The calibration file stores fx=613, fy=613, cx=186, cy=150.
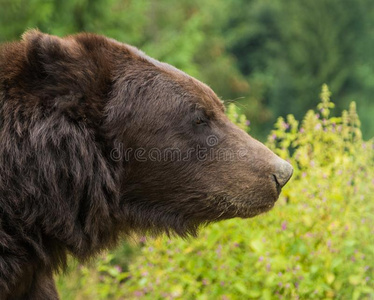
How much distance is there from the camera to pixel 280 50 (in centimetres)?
3878

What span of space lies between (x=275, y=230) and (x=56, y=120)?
2470 mm

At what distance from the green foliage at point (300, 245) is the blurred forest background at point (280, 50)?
17025 mm

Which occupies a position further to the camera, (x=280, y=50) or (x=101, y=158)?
(x=280, y=50)

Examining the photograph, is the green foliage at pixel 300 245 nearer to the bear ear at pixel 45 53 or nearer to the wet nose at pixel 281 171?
the wet nose at pixel 281 171

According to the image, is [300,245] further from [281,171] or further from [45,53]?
[45,53]

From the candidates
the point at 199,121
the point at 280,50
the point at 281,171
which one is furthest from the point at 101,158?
the point at 280,50

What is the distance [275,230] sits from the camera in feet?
16.3

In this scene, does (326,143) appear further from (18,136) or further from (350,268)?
(18,136)

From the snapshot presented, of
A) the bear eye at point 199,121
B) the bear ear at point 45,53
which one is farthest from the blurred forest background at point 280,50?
the bear ear at point 45,53

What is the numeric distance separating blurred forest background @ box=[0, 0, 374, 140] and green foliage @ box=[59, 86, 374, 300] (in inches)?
670

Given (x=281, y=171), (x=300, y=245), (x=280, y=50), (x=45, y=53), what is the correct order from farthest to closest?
(x=280, y=50)
(x=300, y=245)
(x=281, y=171)
(x=45, y=53)

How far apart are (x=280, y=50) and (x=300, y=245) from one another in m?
35.2

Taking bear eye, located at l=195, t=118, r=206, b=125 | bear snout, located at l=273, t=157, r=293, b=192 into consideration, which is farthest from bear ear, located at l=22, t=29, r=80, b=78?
bear snout, located at l=273, t=157, r=293, b=192

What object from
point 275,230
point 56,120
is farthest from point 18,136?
point 275,230
